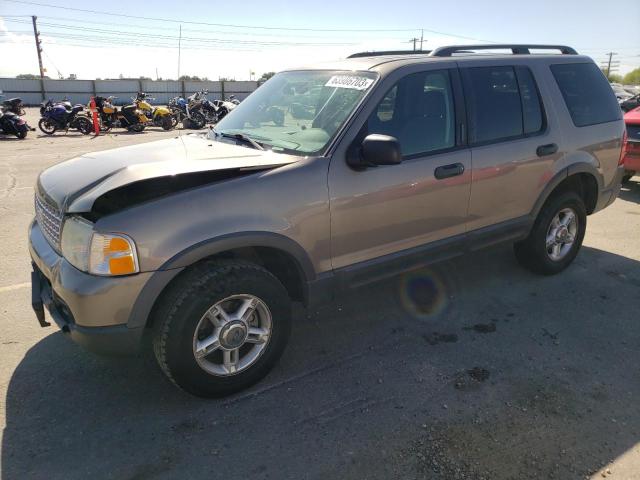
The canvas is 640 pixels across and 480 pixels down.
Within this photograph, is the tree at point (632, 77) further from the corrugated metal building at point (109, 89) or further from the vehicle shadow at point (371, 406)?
the vehicle shadow at point (371, 406)

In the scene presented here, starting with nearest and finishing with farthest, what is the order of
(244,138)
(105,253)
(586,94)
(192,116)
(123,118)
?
1. (105,253)
2. (244,138)
3. (586,94)
4. (123,118)
5. (192,116)

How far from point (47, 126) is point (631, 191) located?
58.3 feet

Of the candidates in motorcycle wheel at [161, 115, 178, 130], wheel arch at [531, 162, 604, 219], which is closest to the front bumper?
wheel arch at [531, 162, 604, 219]

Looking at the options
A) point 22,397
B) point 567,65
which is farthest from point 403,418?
point 567,65

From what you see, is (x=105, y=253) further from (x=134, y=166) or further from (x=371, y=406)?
(x=371, y=406)

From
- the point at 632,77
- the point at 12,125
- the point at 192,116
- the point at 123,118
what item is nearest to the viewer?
the point at 12,125

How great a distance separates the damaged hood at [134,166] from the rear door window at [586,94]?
2892mm

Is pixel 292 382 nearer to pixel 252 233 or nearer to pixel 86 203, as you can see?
pixel 252 233

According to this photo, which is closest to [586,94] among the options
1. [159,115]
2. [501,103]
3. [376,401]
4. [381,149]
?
[501,103]

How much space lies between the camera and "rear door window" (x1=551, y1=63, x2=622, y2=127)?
4.40 meters

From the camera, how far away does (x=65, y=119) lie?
17547 mm

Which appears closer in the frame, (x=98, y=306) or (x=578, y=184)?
(x=98, y=306)

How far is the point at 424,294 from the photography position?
4.38m

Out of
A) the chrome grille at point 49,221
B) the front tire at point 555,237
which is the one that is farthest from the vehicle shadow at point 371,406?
the chrome grille at point 49,221
